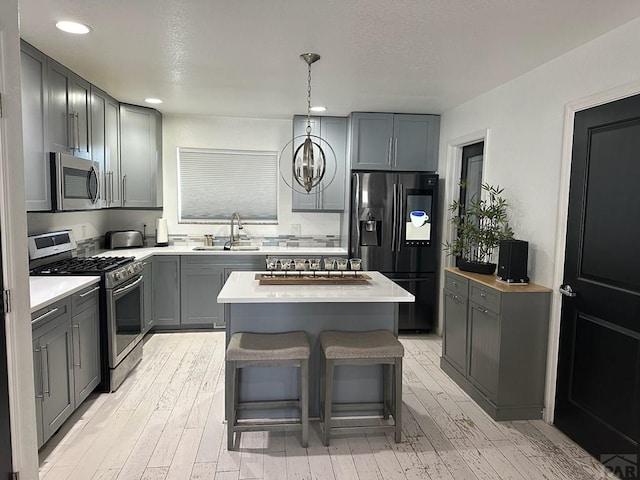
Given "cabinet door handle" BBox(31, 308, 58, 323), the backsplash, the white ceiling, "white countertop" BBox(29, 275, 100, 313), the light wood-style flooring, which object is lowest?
the light wood-style flooring

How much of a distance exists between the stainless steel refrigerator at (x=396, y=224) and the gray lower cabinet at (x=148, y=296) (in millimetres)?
2114

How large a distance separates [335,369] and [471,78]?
2434mm

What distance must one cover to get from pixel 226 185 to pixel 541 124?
11.4 ft

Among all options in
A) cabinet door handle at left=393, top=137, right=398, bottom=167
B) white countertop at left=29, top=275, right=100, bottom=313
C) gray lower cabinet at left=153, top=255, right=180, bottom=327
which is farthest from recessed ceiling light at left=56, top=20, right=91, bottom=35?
cabinet door handle at left=393, top=137, right=398, bottom=167

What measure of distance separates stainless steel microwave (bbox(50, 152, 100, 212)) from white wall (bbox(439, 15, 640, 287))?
332 cm

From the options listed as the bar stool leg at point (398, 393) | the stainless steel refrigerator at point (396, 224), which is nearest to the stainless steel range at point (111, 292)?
the bar stool leg at point (398, 393)

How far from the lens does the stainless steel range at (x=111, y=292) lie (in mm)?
3221

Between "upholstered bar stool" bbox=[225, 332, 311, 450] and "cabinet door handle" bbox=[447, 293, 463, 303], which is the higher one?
"cabinet door handle" bbox=[447, 293, 463, 303]

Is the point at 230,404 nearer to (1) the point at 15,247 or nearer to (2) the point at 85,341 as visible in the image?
(2) the point at 85,341

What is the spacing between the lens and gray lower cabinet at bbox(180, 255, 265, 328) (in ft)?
15.4

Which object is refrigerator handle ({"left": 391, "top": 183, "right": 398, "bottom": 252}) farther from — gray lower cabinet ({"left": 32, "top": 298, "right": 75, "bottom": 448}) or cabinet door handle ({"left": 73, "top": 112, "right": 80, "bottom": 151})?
gray lower cabinet ({"left": 32, "top": 298, "right": 75, "bottom": 448})

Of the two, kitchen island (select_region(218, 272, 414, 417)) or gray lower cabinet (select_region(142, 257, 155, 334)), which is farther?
gray lower cabinet (select_region(142, 257, 155, 334))

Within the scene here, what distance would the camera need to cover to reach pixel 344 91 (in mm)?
3855

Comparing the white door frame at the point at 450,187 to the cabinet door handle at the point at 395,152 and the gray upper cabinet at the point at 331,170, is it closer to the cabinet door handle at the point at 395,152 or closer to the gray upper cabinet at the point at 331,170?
the cabinet door handle at the point at 395,152
